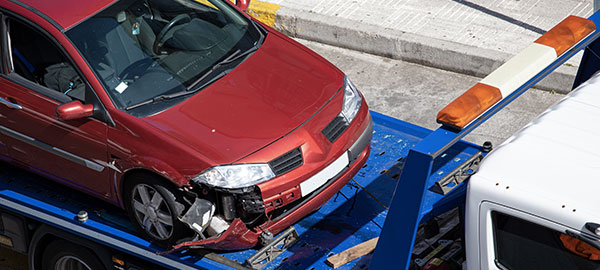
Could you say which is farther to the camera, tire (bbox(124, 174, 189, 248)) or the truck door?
tire (bbox(124, 174, 189, 248))

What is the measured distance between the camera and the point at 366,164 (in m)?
5.80

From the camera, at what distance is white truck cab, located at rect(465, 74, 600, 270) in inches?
139

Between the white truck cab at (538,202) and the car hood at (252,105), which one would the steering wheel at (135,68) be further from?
the white truck cab at (538,202)

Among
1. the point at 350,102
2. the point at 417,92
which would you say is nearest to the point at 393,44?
the point at 417,92

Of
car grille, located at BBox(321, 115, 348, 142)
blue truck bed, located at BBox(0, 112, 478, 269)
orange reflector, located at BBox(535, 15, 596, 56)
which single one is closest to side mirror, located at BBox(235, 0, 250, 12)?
blue truck bed, located at BBox(0, 112, 478, 269)

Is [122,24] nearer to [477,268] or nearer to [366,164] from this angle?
[366,164]

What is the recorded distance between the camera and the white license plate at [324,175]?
4.96 meters

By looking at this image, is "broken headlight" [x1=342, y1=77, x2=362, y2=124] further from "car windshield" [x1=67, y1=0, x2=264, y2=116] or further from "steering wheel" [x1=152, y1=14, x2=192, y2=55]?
"steering wheel" [x1=152, y1=14, x2=192, y2=55]

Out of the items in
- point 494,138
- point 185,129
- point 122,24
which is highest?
point 122,24

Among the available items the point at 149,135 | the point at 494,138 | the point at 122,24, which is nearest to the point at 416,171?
the point at 149,135

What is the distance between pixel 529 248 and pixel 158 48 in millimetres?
3041

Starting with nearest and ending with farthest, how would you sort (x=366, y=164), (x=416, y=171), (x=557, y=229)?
1. (x=557, y=229)
2. (x=416, y=171)
3. (x=366, y=164)

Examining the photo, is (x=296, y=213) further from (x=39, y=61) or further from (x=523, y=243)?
(x=39, y=61)

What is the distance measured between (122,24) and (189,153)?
4.33 ft
